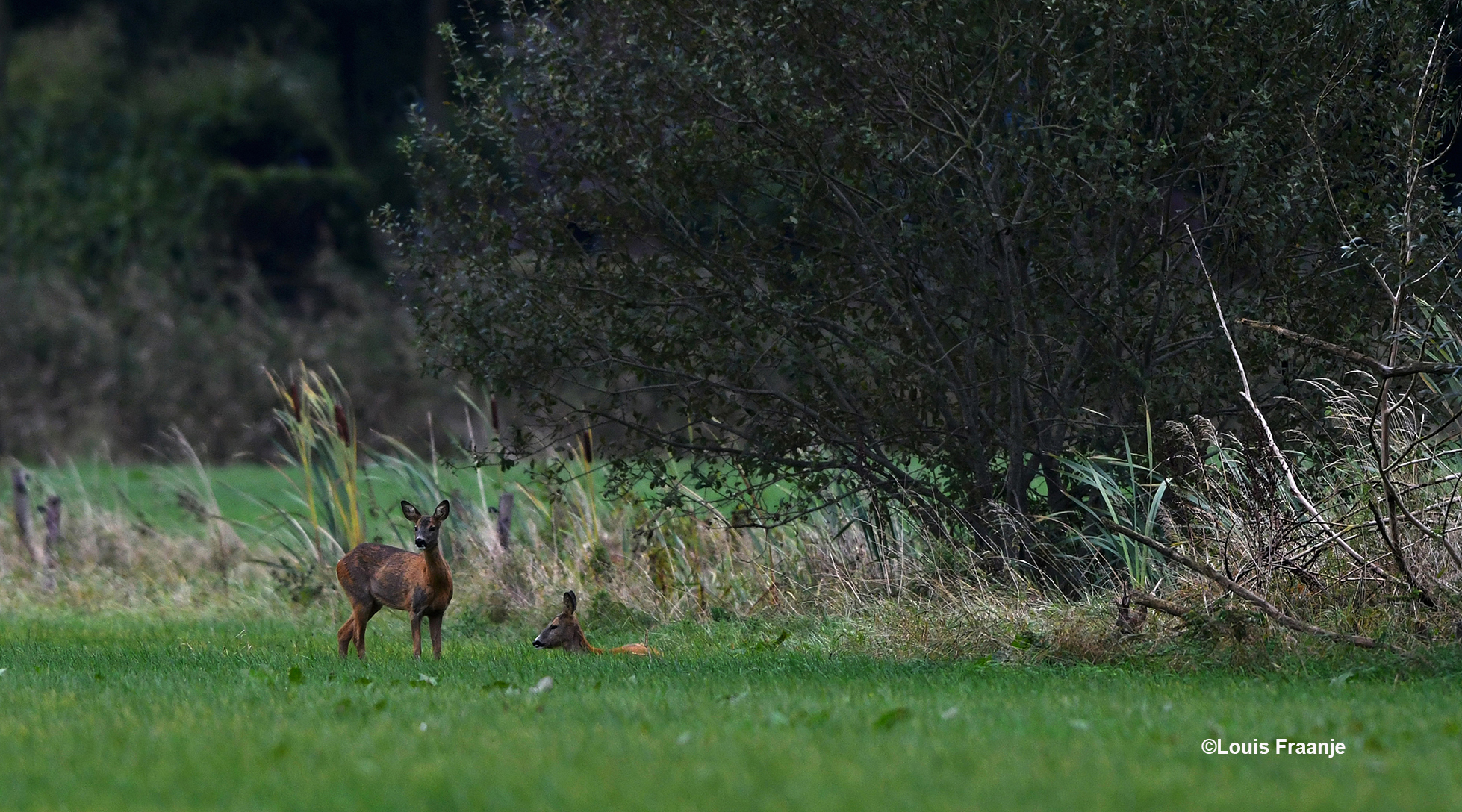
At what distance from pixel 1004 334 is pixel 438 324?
12.0 feet

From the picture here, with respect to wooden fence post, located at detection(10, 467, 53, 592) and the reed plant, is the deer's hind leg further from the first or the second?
wooden fence post, located at detection(10, 467, 53, 592)

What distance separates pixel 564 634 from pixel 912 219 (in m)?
3.32

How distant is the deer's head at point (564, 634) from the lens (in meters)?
10.6

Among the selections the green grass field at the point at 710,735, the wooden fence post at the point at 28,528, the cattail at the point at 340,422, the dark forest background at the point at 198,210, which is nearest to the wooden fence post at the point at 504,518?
the cattail at the point at 340,422

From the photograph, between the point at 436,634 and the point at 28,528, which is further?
the point at 28,528

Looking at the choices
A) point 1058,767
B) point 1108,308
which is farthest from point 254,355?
point 1058,767

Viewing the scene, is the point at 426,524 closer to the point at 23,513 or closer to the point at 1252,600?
the point at 1252,600

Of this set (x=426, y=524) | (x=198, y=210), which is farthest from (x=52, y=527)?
(x=198, y=210)

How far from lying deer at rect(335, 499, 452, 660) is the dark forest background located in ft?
78.8

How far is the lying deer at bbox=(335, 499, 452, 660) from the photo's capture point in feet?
33.0

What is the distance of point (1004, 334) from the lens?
34.7 ft

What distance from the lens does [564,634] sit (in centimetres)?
1063

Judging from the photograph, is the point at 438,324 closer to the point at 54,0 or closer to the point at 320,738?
the point at 320,738

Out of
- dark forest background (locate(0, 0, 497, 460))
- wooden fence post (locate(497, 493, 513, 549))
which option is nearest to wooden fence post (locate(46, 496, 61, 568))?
wooden fence post (locate(497, 493, 513, 549))
